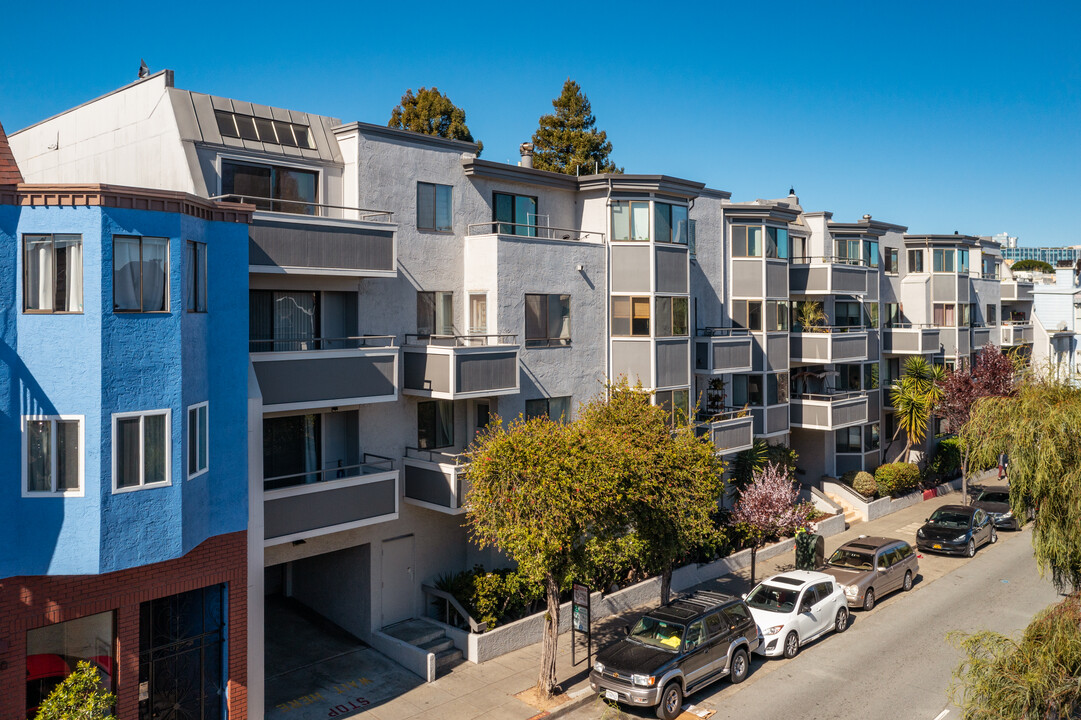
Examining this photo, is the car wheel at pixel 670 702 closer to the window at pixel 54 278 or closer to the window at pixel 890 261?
the window at pixel 54 278

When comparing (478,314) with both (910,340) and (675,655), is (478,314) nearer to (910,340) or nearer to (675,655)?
(675,655)

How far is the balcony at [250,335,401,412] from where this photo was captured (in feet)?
58.6

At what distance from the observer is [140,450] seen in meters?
13.8

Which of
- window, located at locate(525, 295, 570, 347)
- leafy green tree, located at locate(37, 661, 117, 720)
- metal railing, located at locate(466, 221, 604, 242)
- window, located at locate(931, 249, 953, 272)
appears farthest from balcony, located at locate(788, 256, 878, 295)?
leafy green tree, located at locate(37, 661, 117, 720)

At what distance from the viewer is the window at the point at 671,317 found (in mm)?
26578

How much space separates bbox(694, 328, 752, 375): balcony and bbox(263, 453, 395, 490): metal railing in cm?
1287

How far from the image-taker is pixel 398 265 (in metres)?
22.0

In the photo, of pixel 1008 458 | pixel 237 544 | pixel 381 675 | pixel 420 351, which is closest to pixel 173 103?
pixel 420 351

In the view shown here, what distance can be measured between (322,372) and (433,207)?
250 inches

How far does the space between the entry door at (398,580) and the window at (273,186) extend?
885 cm

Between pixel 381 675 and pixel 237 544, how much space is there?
540 centimetres

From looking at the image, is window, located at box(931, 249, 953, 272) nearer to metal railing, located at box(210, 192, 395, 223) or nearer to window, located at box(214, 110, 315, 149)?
metal railing, located at box(210, 192, 395, 223)

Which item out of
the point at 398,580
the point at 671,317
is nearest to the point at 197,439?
the point at 398,580

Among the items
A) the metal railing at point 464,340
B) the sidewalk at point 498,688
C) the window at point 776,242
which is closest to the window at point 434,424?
the metal railing at point 464,340
